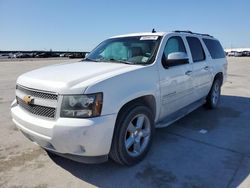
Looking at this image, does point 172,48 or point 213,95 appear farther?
point 213,95

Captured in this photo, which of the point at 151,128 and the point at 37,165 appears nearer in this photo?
the point at 37,165

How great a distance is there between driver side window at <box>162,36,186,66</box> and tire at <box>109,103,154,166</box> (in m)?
1.05

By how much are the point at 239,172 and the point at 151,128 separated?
132 centimetres

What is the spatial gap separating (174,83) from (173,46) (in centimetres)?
73

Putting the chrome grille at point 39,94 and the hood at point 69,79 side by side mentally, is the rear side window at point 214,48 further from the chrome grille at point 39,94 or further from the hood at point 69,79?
the chrome grille at point 39,94

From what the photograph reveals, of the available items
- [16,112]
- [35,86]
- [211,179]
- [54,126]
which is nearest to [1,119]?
[16,112]

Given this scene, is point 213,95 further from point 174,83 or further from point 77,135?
point 77,135

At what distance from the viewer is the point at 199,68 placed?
5.00 metres

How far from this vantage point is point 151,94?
3.50 m

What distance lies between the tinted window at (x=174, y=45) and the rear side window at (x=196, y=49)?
38 centimetres


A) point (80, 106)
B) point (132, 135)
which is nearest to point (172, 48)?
point (132, 135)

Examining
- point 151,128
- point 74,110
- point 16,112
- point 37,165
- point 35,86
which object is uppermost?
point 35,86

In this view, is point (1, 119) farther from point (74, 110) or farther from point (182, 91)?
point (182, 91)

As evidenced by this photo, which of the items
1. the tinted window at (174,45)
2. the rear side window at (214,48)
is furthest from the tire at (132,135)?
the rear side window at (214,48)
